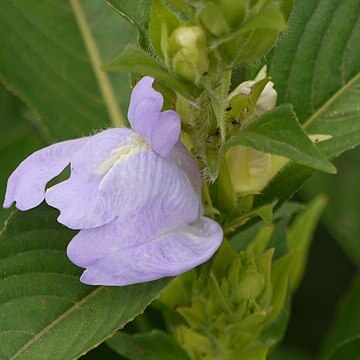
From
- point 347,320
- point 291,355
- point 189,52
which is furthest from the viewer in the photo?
point 291,355

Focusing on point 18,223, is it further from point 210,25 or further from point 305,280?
point 305,280

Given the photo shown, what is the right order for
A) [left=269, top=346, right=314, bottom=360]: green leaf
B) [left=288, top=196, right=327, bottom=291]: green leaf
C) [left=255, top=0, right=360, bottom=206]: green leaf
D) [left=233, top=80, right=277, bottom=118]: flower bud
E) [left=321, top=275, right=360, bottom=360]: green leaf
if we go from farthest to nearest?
[left=269, top=346, right=314, bottom=360]: green leaf
[left=321, top=275, right=360, bottom=360]: green leaf
[left=288, top=196, right=327, bottom=291]: green leaf
[left=255, top=0, right=360, bottom=206]: green leaf
[left=233, top=80, right=277, bottom=118]: flower bud

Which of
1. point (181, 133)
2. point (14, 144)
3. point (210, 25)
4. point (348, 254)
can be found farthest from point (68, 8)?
point (348, 254)

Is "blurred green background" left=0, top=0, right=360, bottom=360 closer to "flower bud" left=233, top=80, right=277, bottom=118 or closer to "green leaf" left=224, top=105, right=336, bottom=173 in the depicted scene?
"flower bud" left=233, top=80, right=277, bottom=118

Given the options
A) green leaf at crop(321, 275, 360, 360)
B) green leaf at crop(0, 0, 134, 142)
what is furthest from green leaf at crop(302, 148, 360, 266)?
green leaf at crop(0, 0, 134, 142)

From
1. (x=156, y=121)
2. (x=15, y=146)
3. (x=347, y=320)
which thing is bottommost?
(x=347, y=320)

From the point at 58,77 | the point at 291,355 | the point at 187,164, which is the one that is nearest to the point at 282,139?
the point at 187,164

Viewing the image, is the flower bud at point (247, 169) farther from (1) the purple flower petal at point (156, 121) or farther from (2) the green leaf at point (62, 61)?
(2) the green leaf at point (62, 61)

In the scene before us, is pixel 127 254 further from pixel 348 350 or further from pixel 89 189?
pixel 348 350
